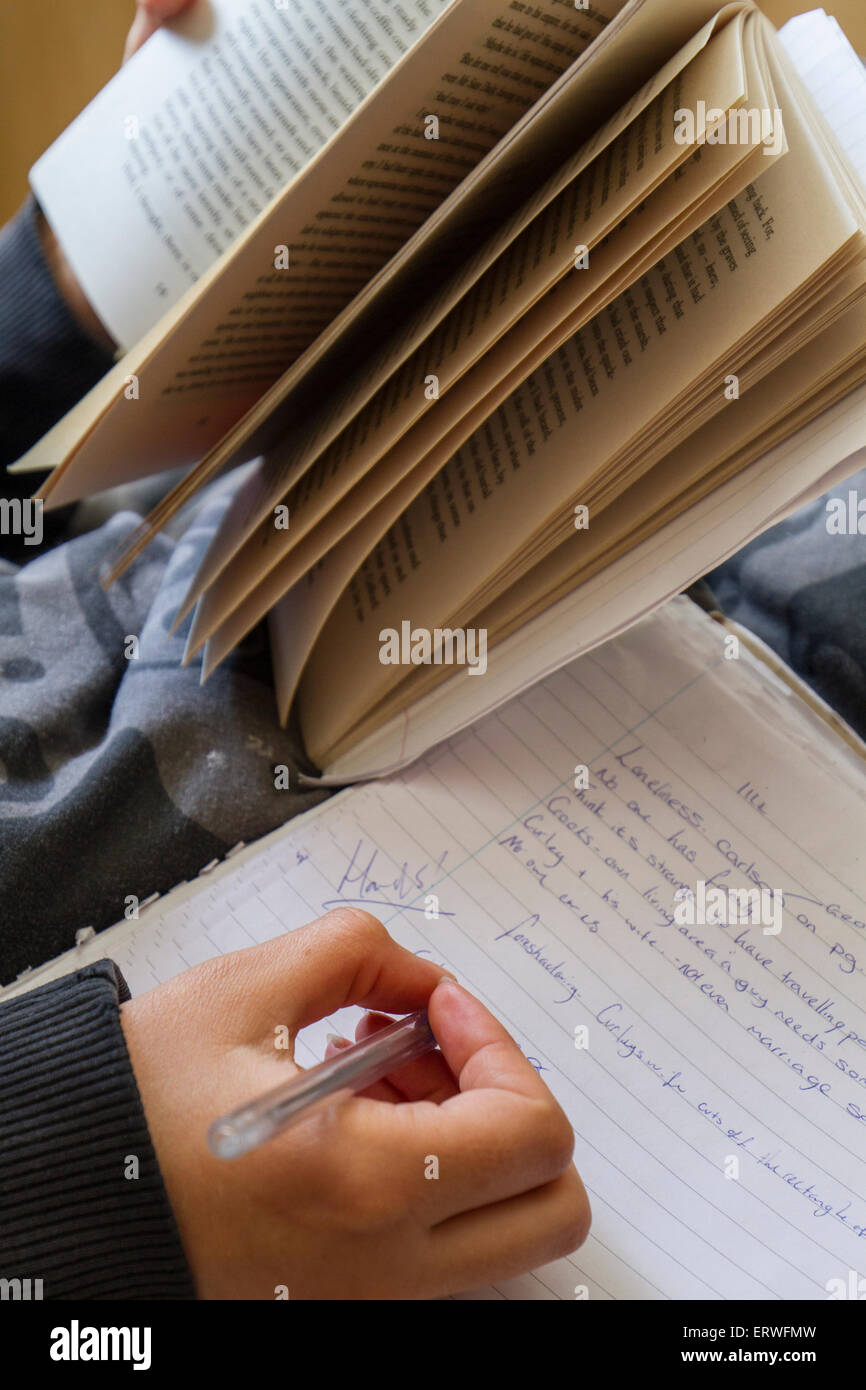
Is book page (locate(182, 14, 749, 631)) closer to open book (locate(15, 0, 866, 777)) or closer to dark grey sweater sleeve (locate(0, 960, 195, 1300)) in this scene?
open book (locate(15, 0, 866, 777))

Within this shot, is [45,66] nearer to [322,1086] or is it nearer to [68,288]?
[68,288]

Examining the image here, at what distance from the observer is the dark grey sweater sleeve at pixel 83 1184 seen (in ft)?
1.09

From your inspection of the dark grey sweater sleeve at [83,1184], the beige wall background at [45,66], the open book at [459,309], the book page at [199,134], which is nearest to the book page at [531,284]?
the open book at [459,309]

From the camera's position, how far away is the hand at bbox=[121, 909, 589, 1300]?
1.07 ft

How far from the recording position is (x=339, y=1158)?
1.07ft

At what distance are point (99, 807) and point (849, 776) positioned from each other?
339 mm

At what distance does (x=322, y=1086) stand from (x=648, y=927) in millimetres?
182

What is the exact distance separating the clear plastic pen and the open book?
0.52 feet

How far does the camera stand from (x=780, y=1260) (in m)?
0.38

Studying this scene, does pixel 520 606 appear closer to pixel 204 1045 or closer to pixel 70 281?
pixel 204 1045

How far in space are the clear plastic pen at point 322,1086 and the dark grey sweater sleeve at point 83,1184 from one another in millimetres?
45

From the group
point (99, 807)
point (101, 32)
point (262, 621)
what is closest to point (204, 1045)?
point (99, 807)

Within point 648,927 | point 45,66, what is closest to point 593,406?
point 648,927

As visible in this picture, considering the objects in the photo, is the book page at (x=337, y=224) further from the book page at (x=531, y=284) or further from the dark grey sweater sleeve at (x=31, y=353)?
the dark grey sweater sleeve at (x=31, y=353)
